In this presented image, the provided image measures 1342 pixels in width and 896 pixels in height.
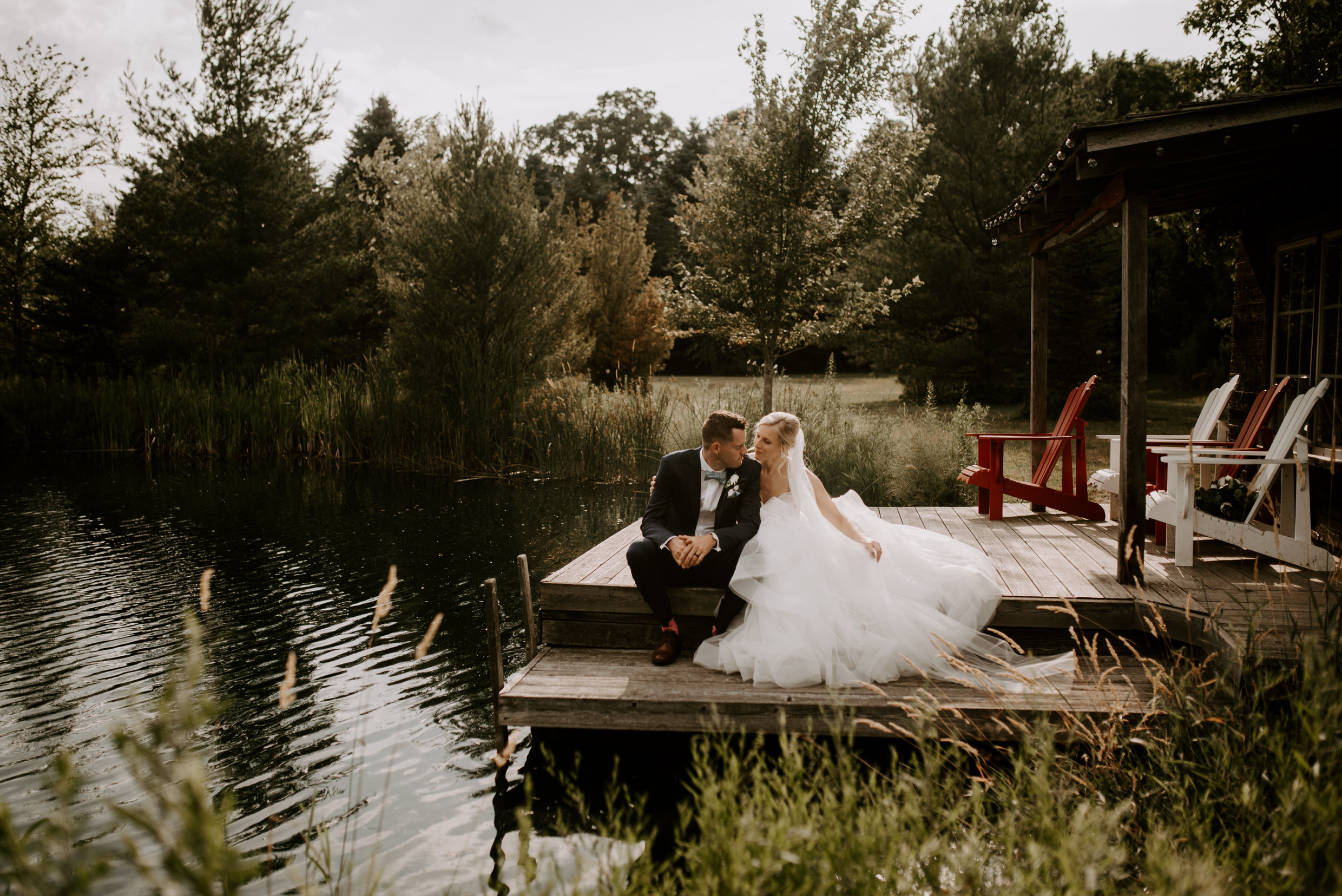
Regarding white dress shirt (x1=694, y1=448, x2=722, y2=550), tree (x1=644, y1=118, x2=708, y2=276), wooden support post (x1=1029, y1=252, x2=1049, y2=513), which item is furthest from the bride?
tree (x1=644, y1=118, x2=708, y2=276)

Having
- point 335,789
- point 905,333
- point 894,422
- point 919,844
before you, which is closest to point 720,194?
Answer: point 894,422

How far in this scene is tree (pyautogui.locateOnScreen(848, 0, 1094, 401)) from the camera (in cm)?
1905

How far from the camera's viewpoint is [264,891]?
9.90 feet

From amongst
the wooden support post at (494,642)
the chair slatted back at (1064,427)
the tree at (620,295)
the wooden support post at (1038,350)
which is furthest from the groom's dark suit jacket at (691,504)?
the tree at (620,295)

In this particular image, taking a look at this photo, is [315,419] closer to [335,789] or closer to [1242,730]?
[335,789]

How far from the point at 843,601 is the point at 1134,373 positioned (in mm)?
1978

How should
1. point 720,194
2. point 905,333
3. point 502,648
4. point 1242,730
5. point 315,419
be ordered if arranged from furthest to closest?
point 905,333
point 315,419
point 720,194
point 502,648
point 1242,730

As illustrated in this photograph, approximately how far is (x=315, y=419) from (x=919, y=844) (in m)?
13.7

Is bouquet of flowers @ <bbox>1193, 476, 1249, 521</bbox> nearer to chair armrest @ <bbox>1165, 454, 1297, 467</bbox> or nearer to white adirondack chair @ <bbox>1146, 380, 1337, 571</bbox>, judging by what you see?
white adirondack chair @ <bbox>1146, 380, 1337, 571</bbox>

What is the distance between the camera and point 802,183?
10625mm

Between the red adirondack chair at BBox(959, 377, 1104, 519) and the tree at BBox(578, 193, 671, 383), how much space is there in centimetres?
1775

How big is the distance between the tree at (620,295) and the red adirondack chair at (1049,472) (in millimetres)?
17745

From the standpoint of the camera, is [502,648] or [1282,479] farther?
[502,648]

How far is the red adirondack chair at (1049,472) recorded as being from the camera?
6.45m
